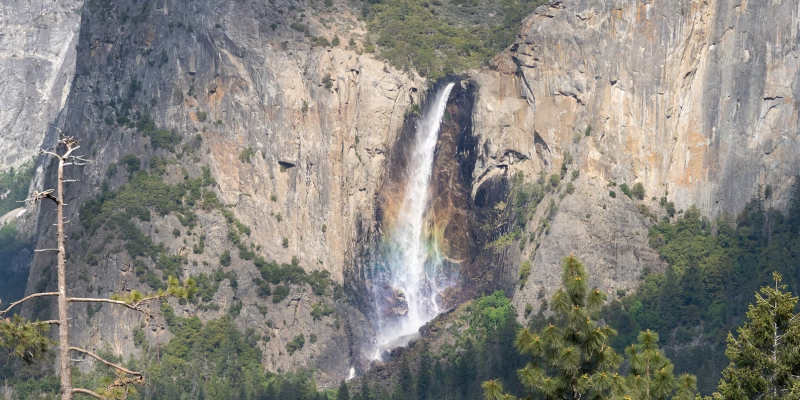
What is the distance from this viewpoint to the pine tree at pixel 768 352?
4403 cm

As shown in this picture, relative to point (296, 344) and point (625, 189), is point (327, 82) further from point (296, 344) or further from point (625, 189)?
point (625, 189)

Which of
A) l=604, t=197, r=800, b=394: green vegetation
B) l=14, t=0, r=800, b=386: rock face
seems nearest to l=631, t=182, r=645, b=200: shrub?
l=14, t=0, r=800, b=386: rock face

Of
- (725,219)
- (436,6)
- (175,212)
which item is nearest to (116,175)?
(175,212)

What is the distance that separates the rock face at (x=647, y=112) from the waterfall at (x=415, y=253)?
10.8 metres

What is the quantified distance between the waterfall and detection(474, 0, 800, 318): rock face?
10.8 m

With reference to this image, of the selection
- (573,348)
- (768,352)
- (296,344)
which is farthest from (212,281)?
(768,352)

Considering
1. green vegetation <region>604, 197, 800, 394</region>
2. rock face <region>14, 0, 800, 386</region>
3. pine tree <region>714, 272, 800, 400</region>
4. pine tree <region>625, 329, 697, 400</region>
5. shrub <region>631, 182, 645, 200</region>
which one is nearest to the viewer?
pine tree <region>714, 272, 800, 400</region>

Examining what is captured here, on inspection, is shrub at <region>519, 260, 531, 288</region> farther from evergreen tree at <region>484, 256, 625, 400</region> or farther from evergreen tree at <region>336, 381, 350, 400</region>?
evergreen tree at <region>484, 256, 625, 400</region>

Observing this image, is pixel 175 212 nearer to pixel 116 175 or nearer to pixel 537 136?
pixel 116 175

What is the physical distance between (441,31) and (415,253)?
80.6ft

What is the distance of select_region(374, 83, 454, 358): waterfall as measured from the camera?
497 ft

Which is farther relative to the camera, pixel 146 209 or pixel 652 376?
pixel 146 209

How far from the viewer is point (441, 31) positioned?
159m

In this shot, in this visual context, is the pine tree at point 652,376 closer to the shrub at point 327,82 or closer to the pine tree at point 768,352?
the pine tree at point 768,352
